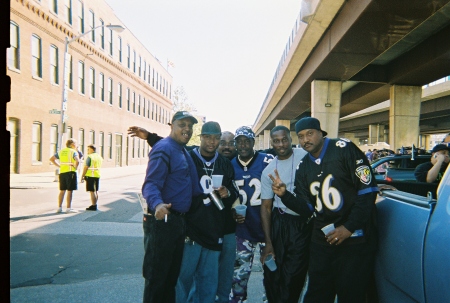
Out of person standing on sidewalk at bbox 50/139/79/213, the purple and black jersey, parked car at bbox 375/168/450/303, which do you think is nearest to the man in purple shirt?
the purple and black jersey

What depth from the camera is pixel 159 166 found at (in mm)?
3020

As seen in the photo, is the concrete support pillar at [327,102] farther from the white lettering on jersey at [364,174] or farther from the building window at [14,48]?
the white lettering on jersey at [364,174]

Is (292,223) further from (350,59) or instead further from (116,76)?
(116,76)

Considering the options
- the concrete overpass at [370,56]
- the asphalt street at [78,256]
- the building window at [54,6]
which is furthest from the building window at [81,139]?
the asphalt street at [78,256]

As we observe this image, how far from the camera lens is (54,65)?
2300cm

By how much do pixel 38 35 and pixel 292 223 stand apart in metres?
22.8

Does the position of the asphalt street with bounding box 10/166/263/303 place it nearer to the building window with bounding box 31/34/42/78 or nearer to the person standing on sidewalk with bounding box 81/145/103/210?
the person standing on sidewalk with bounding box 81/145/103/210

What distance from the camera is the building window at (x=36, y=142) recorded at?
811 inches

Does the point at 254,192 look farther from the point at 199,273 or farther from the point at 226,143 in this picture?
the point at 199,273

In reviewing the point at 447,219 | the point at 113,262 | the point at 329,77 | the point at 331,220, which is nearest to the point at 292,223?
the point at 331,220

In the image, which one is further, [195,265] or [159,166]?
[195,265]

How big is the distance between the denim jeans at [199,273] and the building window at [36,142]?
20.2 metres

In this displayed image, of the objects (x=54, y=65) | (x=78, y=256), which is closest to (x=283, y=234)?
(x=78, y=256)

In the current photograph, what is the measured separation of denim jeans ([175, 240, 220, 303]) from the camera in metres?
3.37
